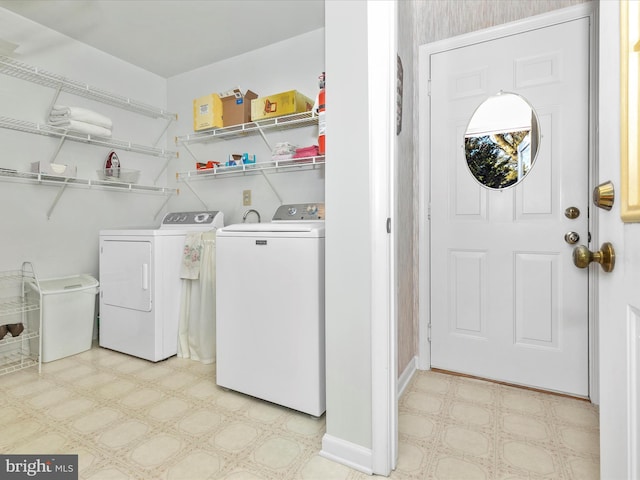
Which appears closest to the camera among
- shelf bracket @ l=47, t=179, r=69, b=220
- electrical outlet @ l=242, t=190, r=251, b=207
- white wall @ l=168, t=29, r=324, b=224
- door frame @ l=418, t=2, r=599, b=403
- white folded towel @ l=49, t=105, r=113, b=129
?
door frame @ l=418, t=2, r=599, b=403

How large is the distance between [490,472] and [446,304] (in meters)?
1.02

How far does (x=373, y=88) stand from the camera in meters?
1.30

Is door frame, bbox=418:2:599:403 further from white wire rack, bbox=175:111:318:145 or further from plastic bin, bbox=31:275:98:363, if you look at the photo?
plastic bin, bbox=31:275:98:363

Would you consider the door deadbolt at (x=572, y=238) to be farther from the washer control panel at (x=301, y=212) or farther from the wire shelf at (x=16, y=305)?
the wire shelf at (x=16, y=305)

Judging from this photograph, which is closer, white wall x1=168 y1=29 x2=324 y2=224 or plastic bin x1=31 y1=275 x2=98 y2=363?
plastic bin x1=31 y1=275 x2=98 y2=363

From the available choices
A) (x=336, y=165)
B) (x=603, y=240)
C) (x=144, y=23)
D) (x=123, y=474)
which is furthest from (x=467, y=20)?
(x=123, y=474)

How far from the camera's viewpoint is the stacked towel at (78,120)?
251 cm

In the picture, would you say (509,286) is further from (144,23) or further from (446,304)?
(144,23)

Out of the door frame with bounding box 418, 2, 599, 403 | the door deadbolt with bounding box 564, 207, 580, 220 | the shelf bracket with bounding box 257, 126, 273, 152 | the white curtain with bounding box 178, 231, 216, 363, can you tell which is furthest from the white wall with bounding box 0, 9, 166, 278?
the door deadbolt with bounding box 564, 207, 580, 220

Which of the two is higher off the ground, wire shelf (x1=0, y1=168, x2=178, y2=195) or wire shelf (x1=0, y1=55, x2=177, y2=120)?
wire shelf (x1=0, y1=55, x2=177, y2=120)

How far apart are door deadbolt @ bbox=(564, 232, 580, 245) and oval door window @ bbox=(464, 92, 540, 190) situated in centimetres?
39

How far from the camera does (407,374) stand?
211cm

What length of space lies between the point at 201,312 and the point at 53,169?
146 centimetres

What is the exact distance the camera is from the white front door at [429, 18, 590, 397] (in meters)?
1.89
